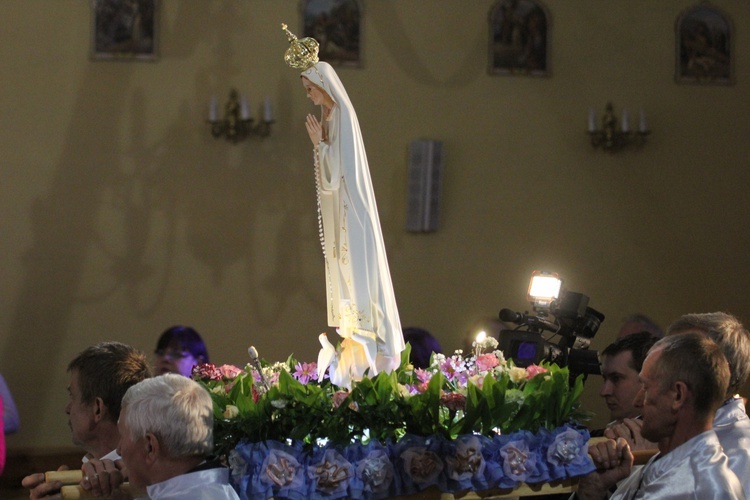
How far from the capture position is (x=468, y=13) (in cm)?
1009

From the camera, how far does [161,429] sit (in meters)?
3.01

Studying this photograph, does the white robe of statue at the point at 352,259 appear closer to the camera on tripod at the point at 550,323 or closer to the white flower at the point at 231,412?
the white flower at the point at 231,412

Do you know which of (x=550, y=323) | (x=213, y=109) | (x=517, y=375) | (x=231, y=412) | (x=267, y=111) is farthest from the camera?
(x=267, y=111)

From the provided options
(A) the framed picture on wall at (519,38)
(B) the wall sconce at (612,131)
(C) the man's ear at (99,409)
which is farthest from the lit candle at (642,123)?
Answer: (C) the man's ear at (99,409)

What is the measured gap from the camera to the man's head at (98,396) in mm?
3672

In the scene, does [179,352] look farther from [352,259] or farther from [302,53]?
[302,53]

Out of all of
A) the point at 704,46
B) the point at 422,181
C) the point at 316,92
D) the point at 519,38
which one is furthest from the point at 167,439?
the point at 704,46

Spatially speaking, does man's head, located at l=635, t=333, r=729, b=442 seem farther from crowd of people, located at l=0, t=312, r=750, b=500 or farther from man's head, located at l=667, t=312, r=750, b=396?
man's head, located at l=667, t=312, r=750, b=396

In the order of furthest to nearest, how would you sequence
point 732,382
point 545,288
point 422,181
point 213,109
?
point 422,181 < point 213,109 < point 545,288 < point 732,382

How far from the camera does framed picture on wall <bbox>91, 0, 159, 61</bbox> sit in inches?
370

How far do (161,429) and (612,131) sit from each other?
314 inches

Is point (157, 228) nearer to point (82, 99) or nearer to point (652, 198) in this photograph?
point (82, 99)

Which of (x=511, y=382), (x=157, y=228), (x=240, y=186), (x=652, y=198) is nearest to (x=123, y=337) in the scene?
(x=157, y=228)

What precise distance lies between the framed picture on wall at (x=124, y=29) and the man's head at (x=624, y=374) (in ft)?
20.5
